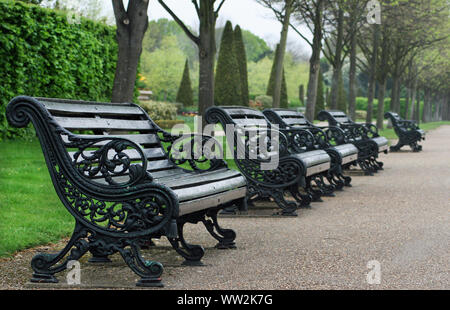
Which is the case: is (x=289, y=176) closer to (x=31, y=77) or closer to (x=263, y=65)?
(x=31, y=77)

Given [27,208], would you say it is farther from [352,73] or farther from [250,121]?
[352,73]

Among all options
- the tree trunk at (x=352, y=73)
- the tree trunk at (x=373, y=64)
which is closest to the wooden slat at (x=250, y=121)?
the tree trunk at (x=352, y=73)

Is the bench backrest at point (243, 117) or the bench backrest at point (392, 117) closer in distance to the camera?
the bench backrest at point (243, 117)

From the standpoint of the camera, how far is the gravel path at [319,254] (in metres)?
4.55

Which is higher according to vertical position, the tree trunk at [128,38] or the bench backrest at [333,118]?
the tree trunk at [128,38]

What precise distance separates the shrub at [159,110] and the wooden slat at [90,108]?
22569mm

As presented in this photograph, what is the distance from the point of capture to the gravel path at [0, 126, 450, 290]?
4550 mm

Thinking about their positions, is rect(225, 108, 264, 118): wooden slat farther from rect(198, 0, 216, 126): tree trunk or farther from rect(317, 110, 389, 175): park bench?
rect(198, 0, 216, 126): tree trunk

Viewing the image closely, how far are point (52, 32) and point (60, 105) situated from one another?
33.0ft

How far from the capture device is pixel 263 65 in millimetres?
65438

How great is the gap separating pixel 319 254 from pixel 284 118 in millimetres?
4684

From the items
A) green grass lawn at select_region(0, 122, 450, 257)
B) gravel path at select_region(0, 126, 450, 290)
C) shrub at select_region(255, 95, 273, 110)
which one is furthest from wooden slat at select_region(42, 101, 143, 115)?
shrub at select_region(255, 95, 273, 110)

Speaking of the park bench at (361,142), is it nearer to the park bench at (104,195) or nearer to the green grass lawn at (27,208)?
the green grass lawn at (27,208)

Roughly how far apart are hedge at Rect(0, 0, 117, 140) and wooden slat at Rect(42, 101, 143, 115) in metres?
7.78
